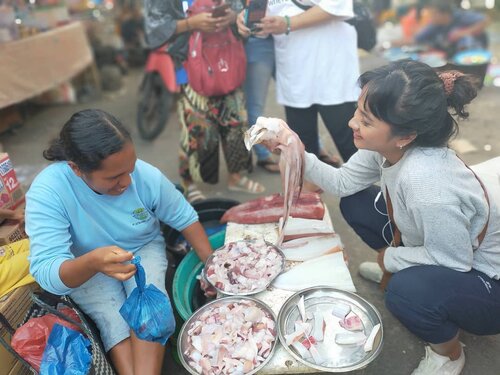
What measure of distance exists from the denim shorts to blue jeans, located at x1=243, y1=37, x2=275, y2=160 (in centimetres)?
174

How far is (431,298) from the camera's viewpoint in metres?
1.61

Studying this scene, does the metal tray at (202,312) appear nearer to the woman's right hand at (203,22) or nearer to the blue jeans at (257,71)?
the woman's right hand at (203,22)

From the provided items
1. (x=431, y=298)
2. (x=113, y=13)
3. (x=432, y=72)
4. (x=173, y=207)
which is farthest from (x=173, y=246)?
(x=113, y=13)

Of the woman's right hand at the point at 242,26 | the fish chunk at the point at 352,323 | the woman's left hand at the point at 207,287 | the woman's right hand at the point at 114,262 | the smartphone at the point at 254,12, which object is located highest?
the smartphone at the point at 254,12

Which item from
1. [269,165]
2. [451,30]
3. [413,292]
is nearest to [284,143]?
[413,292]

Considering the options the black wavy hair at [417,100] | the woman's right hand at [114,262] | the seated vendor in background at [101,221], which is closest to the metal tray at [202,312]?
the seated vendor in background at [101,221]

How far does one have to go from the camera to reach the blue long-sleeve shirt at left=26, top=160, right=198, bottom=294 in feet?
5.51

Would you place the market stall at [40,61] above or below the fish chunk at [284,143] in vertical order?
below

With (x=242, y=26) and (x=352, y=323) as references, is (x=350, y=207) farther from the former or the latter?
(x=242, y=26)

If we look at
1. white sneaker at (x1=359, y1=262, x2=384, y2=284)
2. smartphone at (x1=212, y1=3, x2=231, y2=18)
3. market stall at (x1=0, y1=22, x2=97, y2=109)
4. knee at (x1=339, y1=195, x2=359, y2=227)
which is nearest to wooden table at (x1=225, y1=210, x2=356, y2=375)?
knee at (x1=339, y1=195, x2=359, y2=227)

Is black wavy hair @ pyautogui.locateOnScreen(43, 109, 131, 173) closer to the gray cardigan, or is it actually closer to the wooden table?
the wooden table

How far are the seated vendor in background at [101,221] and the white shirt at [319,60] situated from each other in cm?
119

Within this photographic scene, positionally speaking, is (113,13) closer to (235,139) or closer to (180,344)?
(235,139)

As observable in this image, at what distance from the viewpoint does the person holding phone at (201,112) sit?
265 centimetres
